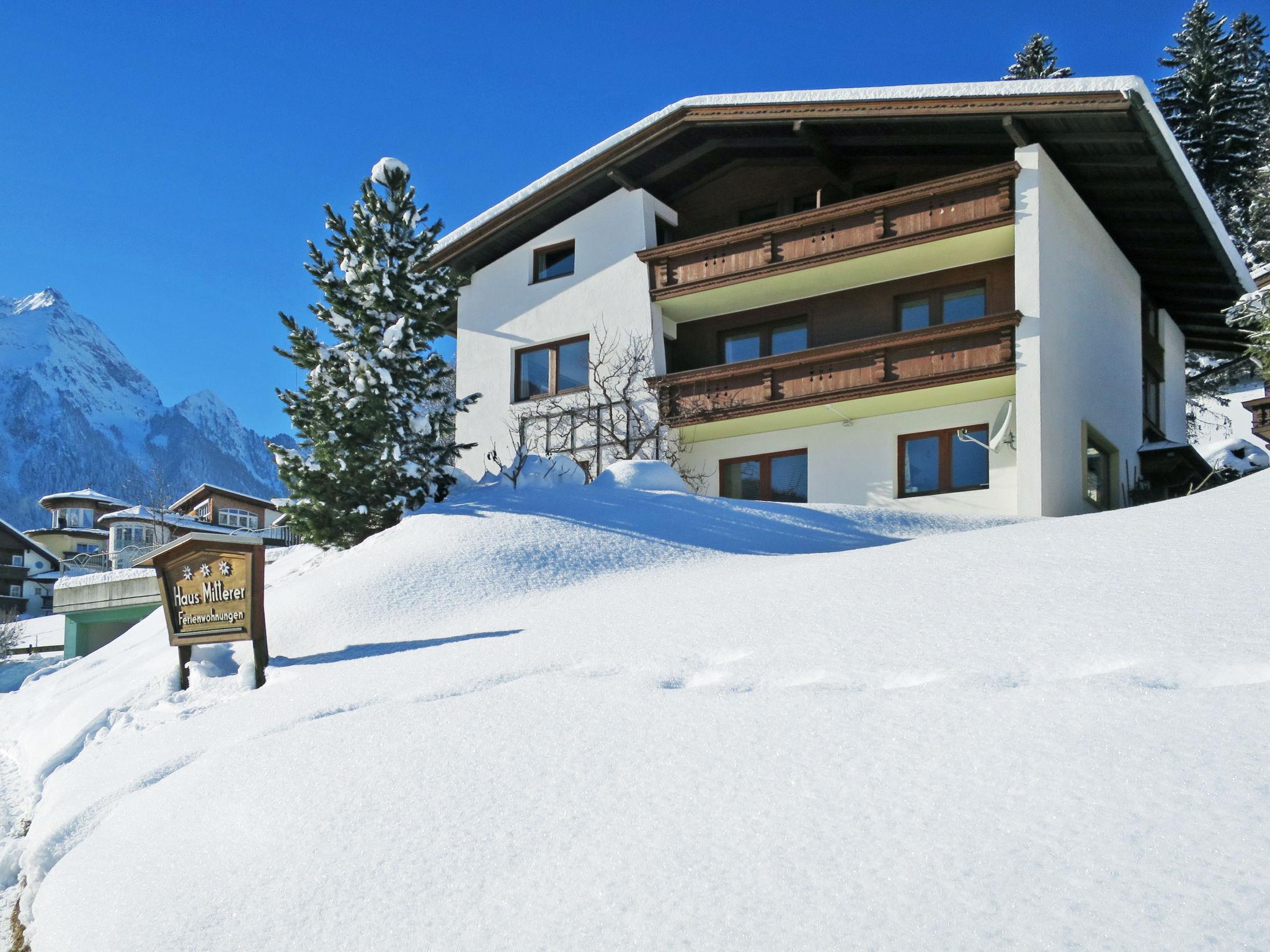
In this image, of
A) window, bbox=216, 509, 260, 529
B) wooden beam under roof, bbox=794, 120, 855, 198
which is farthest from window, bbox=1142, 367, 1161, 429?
window, bbox=216, 509, 260, 529

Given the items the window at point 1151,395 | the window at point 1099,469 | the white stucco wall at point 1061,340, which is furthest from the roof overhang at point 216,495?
the white stucco wall at point 1061,340

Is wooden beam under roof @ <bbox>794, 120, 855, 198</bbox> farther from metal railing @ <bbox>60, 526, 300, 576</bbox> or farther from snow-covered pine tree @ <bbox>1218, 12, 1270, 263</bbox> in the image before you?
snow-covered pine tree @ <bbox>1218, 12, 1270, 263</bbox>

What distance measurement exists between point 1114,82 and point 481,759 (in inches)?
602

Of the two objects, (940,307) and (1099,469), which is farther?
(1099,469)

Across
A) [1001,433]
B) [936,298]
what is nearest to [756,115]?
[936,298]

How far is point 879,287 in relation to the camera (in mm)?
20344

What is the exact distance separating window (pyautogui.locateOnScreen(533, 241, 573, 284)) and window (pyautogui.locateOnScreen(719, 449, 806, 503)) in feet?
21.8

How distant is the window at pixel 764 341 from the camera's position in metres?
21.6

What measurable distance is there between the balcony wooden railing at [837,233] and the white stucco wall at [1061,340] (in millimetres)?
661

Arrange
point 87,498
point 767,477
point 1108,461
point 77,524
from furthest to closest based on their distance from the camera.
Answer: point 77,524
point 87,498
point 767,477
point 1108,461

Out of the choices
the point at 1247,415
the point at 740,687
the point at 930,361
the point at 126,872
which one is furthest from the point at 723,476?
the point at 1247,415

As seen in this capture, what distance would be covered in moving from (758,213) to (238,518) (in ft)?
155

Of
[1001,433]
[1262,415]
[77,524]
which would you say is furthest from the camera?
[77,524]

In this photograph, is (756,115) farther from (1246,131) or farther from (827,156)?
(1246,131)
